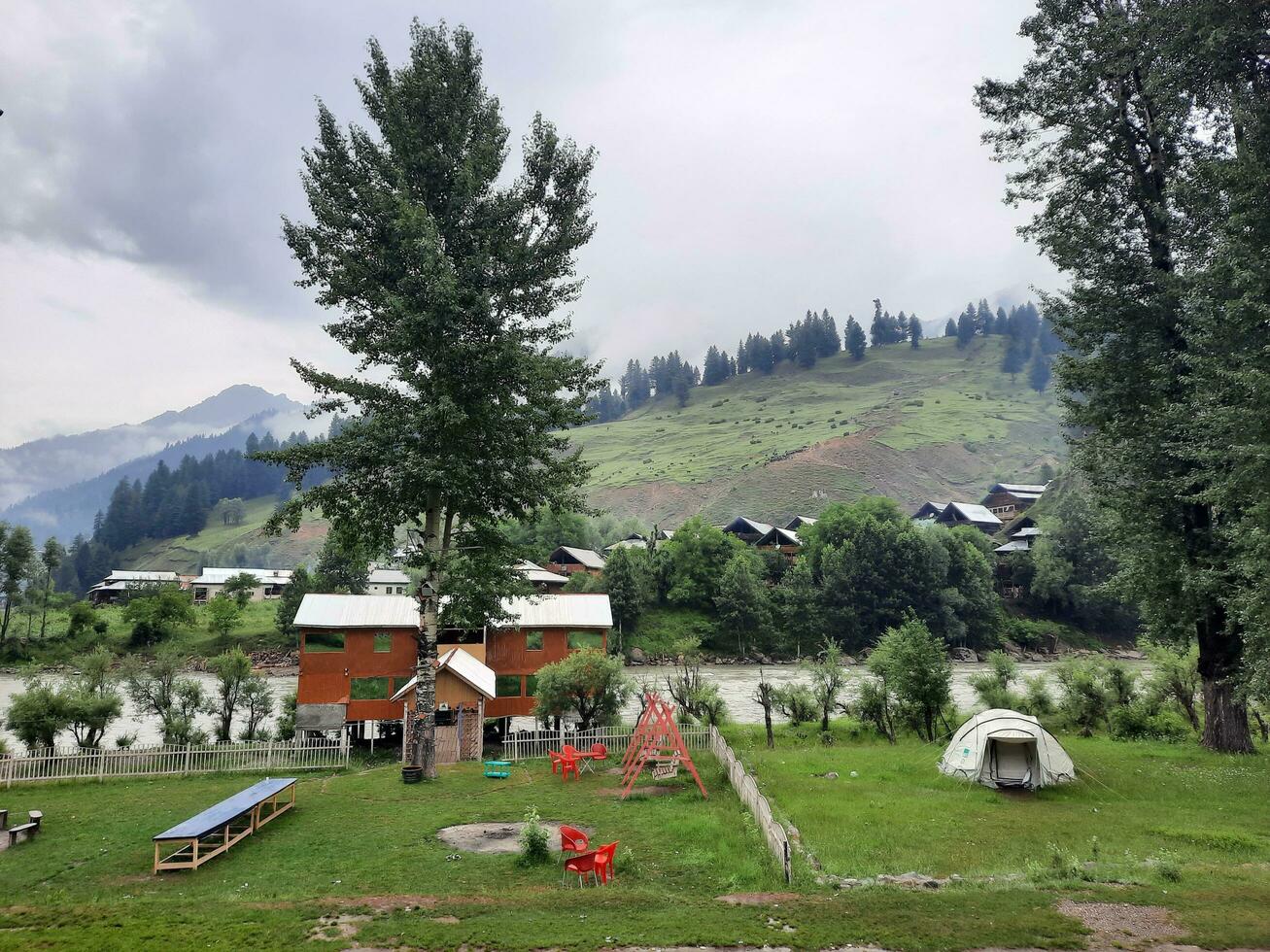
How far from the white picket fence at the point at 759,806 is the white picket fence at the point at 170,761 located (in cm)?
1377

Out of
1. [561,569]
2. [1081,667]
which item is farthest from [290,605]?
[1081,667]

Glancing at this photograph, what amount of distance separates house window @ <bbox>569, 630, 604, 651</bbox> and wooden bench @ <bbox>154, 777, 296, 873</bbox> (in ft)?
63.8

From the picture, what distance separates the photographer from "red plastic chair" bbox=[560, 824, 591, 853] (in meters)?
13.0

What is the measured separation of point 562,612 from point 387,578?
6635cm

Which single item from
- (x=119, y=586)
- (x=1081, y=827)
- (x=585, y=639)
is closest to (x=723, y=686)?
(x=585, y=639)

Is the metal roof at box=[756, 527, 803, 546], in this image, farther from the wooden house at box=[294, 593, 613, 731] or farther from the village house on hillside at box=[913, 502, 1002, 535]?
the wooden house at box=[294, 593, 613, 731]

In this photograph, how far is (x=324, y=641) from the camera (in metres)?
33.8


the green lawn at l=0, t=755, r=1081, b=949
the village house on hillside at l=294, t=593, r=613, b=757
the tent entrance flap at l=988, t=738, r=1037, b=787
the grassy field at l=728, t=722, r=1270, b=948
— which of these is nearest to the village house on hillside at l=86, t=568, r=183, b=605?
the village house on hillside at l=294, t=593, r=613, b=757

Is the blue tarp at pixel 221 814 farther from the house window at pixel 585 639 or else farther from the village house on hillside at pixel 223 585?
the village house on hillside at pixel 223 585

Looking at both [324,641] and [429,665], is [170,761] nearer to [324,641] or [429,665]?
[429,665]

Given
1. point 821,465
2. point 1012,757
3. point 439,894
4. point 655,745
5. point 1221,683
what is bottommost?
point 1012,757

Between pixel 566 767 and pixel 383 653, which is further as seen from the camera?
pixel 383 653

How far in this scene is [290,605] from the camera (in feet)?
255

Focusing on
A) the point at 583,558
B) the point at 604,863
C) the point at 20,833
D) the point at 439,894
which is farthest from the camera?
the point at 583,558
